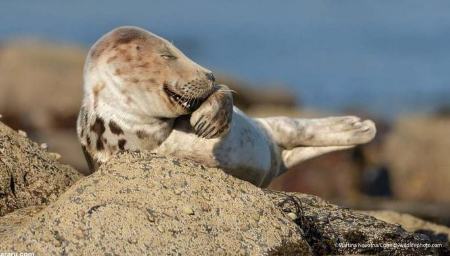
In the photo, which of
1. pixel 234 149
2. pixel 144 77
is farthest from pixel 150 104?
pixel 234 149

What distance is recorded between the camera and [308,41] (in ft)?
159

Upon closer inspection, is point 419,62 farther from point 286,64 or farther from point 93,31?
point 93,31

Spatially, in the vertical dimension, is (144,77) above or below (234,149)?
above

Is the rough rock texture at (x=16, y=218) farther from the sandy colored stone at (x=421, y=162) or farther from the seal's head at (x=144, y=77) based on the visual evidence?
the sandy colored stone at (x=421, y=162)

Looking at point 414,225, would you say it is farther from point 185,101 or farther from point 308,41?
point 308,41

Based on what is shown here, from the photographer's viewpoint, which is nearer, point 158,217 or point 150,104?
point 158,217

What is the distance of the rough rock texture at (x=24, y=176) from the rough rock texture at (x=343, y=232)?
4.20ft

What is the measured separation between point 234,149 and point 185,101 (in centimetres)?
78

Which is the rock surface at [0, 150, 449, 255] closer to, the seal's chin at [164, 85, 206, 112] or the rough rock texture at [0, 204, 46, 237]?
the rough rock texture at [0, 204, 46, 237]

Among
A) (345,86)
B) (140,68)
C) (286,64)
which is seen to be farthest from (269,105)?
(140,68)

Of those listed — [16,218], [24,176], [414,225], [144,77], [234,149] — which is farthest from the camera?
[414,225]

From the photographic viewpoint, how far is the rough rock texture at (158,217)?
657 cm

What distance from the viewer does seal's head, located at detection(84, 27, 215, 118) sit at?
26.8ft

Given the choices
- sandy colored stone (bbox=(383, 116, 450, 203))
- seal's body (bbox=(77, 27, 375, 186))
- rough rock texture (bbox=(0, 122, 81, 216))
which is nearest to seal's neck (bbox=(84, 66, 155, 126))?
seal's body (bbox=(77, 27, 375, 186))
